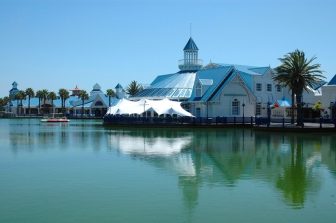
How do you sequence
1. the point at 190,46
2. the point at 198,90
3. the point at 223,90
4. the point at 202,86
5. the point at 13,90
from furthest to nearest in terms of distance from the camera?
the point at 13,90, the point at 190,46, the point at 198,90, the point at 202,86, the point at 223,90

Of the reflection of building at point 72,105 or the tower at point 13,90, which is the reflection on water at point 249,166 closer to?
the reflection of building at point 72,105

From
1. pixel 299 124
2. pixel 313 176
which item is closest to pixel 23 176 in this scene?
pixel 313 176

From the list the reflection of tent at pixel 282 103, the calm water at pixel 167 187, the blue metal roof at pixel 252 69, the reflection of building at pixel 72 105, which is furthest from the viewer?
the reflection of building at pixel 72 105

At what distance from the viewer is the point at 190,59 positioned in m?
87.8

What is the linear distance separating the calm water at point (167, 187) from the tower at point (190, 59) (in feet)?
195

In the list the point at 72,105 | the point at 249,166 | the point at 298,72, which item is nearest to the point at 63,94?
the point at 72,105

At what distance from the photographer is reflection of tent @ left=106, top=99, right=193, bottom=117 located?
6794cm

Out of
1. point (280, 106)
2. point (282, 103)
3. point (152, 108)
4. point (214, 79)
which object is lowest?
point (152, 108)

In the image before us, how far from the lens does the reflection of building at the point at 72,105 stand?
444 feet

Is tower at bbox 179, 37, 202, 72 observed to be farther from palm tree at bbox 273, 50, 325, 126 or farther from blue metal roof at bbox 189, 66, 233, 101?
palm tree at bbox 273, 50, 325, 126

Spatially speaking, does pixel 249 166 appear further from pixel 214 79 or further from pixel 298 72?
pixel 214 79

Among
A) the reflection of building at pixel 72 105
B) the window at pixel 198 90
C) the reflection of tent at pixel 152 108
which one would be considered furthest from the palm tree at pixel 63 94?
the window at pixel 198 90

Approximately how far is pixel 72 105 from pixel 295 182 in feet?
457

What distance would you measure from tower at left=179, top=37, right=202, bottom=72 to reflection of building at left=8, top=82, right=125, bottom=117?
4885 cm
